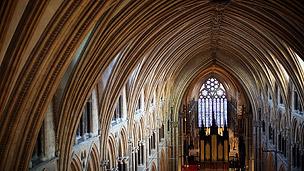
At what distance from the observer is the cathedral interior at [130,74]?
1248 cm

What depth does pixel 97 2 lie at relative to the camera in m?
13.7

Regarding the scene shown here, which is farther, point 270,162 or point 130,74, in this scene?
point 270,162

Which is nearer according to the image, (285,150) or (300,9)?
(300,9)

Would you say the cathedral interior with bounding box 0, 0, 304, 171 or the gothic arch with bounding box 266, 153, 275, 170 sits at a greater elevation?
the cathedral interior with bounding box 0, 0, 304, 171

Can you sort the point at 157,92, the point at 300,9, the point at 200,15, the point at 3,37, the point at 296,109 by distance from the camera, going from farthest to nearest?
the point at 157,92 → the point at 296,109 → the point at 200,15 → the point at 300,9 → the point at 3,37

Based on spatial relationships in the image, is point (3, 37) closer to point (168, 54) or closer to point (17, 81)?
point (17, 81)

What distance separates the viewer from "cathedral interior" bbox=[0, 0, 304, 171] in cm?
1248

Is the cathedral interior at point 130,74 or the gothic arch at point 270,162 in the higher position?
the cathedral interior at point 130,74

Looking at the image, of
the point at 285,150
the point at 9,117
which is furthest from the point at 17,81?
the point at 285,150

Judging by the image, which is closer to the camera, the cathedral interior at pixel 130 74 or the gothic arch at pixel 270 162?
the cathedral interior at pixel 130 74

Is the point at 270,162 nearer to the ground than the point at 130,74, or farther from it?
nearer to the ground

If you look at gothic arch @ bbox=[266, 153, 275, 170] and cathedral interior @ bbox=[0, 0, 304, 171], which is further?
gothic arch @ bbox=[266, 153, 275, 170]

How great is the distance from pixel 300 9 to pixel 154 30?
6702 mm

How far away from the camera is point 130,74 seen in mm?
23359
